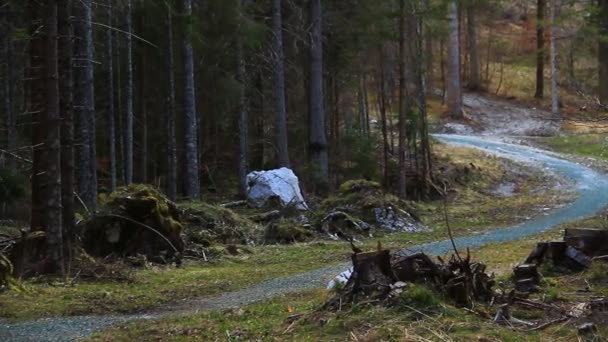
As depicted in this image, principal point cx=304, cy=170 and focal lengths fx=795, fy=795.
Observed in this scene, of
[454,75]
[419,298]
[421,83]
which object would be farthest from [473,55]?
[419,298]

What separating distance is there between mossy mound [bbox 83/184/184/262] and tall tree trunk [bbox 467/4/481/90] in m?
37.4

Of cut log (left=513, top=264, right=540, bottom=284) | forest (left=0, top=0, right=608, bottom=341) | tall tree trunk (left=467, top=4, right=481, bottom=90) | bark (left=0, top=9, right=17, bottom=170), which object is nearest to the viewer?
forest (left=0, top=0, right=608, bottom=341)

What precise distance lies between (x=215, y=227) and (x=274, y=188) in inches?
165

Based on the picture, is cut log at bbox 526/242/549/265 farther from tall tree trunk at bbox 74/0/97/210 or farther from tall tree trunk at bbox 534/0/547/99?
tall tree trunk at bbox 534/0/547/99

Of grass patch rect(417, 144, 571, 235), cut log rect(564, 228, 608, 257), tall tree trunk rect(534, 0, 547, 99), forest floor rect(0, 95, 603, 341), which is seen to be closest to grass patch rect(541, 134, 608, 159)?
grass patch rect(417, 144, 571, 235)

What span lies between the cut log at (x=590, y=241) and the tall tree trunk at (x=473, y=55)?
38.9 meters

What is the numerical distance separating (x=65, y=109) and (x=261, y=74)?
13.7 meters

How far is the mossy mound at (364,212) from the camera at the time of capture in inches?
677

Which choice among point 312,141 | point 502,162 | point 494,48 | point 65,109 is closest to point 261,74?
point 312,141

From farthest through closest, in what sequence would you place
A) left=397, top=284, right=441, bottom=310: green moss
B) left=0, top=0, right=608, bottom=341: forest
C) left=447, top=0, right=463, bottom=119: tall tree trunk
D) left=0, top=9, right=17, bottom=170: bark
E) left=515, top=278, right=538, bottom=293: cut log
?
left=447, top=0, right=463, bottom=119: tall tree trunk < left=0, top=9, right=17, bottom=170: bark < left=515, top=278, right=538, bottom=293: cut log < left=0, top=0, right=608, bottom=341: forest < left=397, top=284, right=441, bottom=310: green moss

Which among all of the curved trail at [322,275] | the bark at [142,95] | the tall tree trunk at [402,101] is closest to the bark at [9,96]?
the bark at [142,95]

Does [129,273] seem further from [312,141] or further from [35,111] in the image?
[312,141]

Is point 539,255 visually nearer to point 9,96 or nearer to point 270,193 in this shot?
point 270,193

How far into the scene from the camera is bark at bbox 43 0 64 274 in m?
10.3
